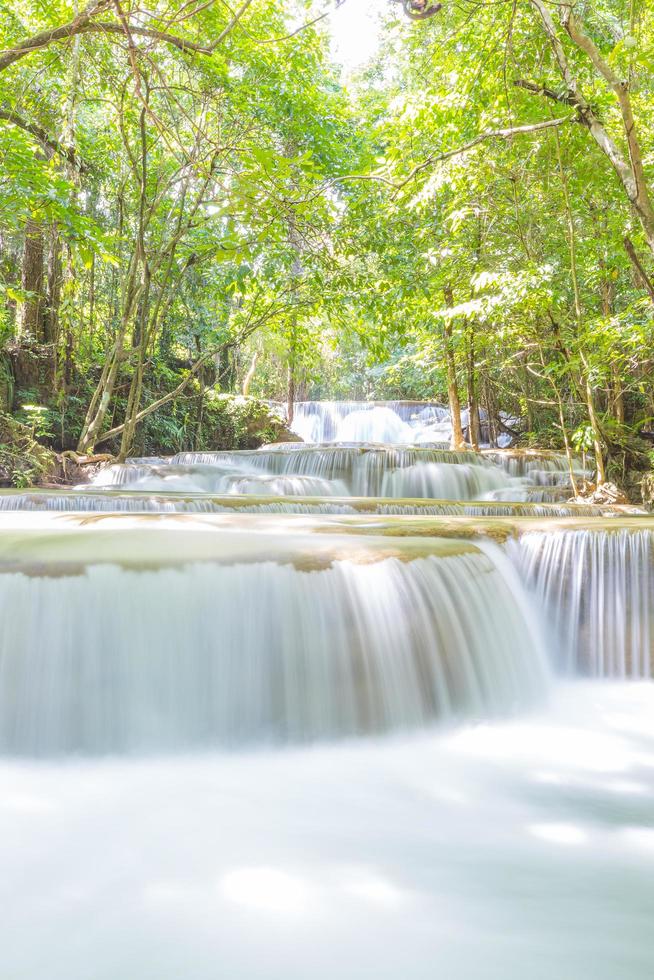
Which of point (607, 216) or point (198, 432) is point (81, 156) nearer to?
point (198, 432)

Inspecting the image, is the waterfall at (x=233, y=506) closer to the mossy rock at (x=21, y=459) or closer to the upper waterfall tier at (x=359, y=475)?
the upper waterfall tier at (x=359, y=475)

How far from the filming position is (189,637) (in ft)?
9.08

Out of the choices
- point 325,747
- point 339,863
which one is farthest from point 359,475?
point 339,863

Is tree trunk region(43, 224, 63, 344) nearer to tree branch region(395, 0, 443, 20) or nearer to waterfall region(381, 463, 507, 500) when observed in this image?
waterfall region(381, 463, 507, 500)

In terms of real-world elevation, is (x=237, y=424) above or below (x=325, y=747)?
above

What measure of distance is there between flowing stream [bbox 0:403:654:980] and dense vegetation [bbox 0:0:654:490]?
188 cm

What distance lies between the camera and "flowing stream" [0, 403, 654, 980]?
1.53 metres

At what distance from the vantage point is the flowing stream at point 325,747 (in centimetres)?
153

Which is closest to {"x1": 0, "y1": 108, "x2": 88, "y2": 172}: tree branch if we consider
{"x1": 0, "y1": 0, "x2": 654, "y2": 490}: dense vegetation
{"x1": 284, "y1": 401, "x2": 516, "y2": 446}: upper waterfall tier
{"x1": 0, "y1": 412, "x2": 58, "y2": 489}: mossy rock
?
{"x1": 0, "y1": 0, "x2": 654, "y2": 490}: dense vegetation

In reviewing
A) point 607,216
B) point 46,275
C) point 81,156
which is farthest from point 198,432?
point 607,216

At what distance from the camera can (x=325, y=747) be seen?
8.73 ft

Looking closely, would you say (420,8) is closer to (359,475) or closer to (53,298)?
(359,475)

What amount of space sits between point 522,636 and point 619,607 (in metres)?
0.77

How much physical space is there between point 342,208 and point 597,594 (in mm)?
5890
